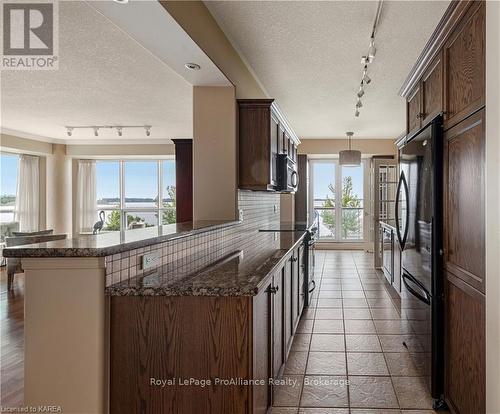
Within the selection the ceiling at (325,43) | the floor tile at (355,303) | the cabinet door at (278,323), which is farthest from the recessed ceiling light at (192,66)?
the floor tile at (355,303)

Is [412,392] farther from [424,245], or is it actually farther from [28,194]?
[28,194]

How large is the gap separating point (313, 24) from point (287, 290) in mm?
2137

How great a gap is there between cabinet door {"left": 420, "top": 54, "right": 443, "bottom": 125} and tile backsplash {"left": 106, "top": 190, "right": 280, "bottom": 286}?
5.81 feet

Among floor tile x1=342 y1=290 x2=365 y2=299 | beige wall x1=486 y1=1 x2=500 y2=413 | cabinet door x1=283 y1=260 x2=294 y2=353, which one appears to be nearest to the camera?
beige wall x1=486 y1=1 x2=500 y2=413

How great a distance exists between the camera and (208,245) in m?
3.04

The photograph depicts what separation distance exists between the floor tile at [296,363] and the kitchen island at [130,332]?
105cm

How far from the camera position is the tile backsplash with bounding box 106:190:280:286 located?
6.05 feet

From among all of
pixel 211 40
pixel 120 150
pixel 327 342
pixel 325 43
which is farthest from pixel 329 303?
pixel 120 150

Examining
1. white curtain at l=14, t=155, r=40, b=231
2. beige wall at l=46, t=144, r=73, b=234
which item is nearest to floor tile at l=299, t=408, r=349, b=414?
white curtain at l=14, t=155, r=40, b=231

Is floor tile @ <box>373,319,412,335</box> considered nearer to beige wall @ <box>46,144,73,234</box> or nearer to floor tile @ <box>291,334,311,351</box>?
floor tile @ <box>291,334,311,351</box>

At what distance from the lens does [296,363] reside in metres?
3.17

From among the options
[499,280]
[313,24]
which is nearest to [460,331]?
[499,280]

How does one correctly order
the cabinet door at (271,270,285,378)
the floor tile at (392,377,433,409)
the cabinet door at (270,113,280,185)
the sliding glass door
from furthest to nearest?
1. the sliding glass door
2. the cabinet door at (270,113,280,185)
3. the floor tile at (392,377,433,409)
4. the cabinet door at (271,270,285,378)

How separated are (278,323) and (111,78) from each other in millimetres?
3549
